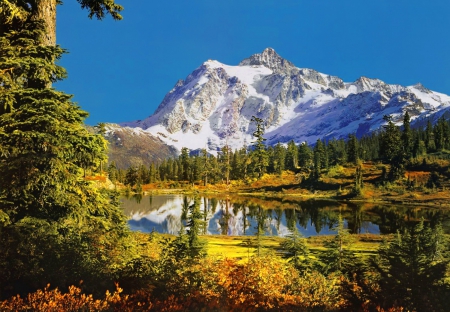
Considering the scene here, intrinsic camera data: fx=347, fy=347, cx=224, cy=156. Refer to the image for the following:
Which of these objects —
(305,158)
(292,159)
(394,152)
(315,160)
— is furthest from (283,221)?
(292,159)

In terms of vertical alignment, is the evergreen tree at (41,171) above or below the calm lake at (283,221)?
above

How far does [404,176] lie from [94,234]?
296ft

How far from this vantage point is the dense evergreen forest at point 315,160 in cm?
9574

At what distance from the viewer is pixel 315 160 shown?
116 m

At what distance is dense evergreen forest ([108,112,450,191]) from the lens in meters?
95.7

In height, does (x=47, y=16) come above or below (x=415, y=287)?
above

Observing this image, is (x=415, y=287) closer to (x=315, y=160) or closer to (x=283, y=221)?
(x=283, y=221)

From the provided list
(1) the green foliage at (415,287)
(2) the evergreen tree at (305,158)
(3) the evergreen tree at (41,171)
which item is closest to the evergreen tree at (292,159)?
(2) the evergreen tree at (305,158)

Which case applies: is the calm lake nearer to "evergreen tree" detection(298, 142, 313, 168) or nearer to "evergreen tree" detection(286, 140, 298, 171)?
"evergreen tree" detection(298, 142, 313, 168)

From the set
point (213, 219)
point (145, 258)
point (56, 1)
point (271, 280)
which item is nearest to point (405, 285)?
point (271, 280)

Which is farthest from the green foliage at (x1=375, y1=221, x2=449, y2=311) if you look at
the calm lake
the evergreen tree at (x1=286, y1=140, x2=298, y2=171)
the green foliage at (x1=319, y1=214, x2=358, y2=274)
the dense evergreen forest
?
the evergreen tree at (x1=286, y1=140, x2=298, y2=171)

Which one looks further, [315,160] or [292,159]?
[292,159]

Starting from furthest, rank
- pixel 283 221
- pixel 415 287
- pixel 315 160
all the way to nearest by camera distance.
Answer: pixel 315 160 → pixel 283 221 → pixel 415 287

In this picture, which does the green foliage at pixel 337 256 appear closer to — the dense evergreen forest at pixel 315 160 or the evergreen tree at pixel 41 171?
the evergreen tree at pixel 41 171
